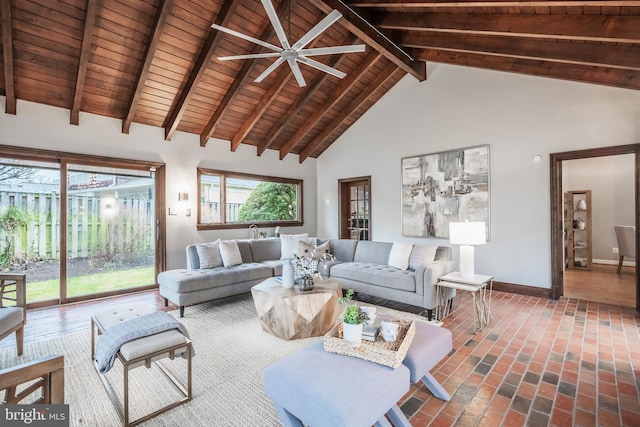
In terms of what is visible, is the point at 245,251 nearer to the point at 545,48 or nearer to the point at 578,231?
the point at 545,48

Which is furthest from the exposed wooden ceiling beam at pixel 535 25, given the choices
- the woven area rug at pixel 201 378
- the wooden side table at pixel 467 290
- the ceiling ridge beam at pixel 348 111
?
the woven area rug at pixel 201 378

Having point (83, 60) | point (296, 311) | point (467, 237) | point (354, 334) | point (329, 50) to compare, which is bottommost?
point (296, 311)

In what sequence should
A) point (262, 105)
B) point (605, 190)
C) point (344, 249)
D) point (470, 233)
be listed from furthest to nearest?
point (605, 190)
point (262, 105)
point (344, 249)
point (470, 233)

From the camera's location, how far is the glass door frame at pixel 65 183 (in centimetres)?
432

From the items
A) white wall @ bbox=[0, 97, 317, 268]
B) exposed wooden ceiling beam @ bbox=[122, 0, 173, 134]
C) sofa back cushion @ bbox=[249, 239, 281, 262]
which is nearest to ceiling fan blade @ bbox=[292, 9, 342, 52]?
exposed wooden ceiling beam @ bbox=[122, 0, 173, 134]

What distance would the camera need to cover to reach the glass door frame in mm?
4320

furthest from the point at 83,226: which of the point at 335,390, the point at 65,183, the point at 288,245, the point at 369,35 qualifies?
the point at 369,35

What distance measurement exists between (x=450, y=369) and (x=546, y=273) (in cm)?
320

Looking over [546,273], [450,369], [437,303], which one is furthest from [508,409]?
[546,273]

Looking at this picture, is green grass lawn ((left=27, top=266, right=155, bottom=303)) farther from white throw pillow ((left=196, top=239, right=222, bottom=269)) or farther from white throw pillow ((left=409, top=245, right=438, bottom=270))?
white throw pillow ((left=409, top=245, right=438, bottom=270))

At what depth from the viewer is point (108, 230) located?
5117 mm

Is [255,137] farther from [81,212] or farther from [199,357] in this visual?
[199,357]

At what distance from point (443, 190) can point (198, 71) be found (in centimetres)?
463

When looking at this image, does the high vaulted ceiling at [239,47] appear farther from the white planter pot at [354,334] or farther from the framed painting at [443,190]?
the white planter pot at [354,334]
